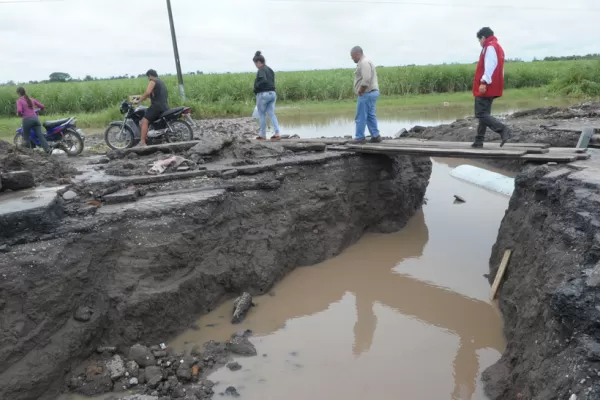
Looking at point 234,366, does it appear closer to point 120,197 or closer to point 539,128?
point 120,197

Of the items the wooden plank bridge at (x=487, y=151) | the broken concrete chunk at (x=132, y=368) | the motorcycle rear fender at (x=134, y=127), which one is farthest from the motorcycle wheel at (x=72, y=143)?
the broken concrete chunk at (x=132, y=368)

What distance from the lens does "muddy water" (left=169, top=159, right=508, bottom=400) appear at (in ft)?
13.7

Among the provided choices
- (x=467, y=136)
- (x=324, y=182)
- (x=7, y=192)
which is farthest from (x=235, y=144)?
(x=467, y=136)


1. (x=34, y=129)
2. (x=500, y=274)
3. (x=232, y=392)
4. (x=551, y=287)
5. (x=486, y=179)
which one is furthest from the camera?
(x=486, y=179)

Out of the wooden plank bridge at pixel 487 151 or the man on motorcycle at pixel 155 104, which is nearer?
the wooden plank bridge at pixel 487 151

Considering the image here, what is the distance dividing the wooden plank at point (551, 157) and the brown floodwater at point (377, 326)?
5.26 ft

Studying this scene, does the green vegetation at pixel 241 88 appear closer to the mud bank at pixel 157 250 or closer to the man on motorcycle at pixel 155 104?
the man on motorcycle at pixel 155 104

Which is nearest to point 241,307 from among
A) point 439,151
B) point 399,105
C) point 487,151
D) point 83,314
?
Result: point 83,314

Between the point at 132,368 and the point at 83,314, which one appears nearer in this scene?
the point at 132,368

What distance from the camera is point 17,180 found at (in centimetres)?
530

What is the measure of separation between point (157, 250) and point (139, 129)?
500cm

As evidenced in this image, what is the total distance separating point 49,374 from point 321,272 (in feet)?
11.5

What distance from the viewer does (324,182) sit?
7039mm

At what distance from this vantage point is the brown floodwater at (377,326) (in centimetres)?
417
